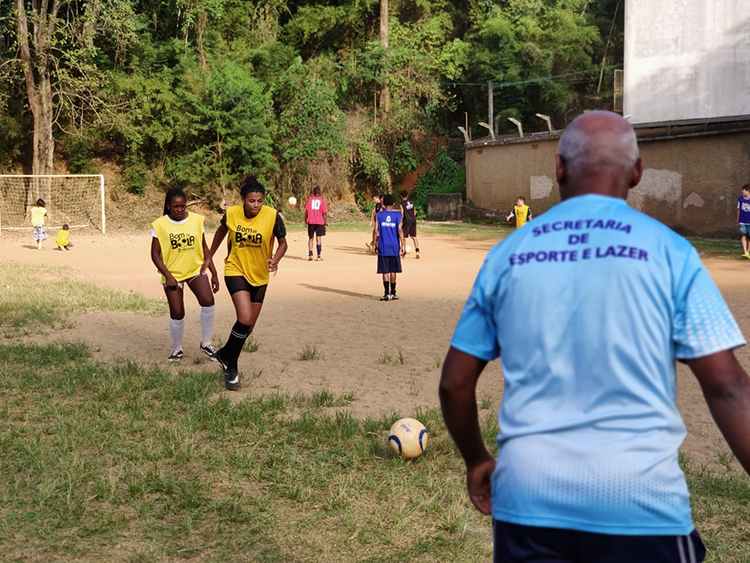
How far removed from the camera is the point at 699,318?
212 cm

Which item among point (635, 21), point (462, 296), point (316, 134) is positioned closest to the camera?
point (462, 296)

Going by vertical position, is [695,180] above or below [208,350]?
above

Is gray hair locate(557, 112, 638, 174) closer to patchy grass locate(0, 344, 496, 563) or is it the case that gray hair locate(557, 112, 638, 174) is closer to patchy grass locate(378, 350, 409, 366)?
patchy grass locate(0, 344, 496, 563)

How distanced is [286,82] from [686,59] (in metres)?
19.2

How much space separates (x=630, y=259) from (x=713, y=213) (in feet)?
83.3

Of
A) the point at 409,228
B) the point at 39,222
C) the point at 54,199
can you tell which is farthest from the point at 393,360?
the point at 54,199

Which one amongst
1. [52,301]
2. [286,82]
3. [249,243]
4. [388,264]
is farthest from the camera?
[286,82]

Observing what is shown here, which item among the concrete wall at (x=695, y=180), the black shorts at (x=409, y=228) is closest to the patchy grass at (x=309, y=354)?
the black shorts at (x=409, y=228)

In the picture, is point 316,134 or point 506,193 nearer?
point 506,193

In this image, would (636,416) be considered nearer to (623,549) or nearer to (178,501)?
(623,549)

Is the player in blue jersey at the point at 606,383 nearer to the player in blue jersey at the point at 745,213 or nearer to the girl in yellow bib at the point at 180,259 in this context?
the girl in yellow bib at the point at 180,259

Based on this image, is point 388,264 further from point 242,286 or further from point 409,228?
point 409,228

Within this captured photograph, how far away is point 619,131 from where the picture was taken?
2.30 meters

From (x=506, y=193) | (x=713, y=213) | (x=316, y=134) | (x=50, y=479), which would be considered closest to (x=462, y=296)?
(x=50, y=479)
